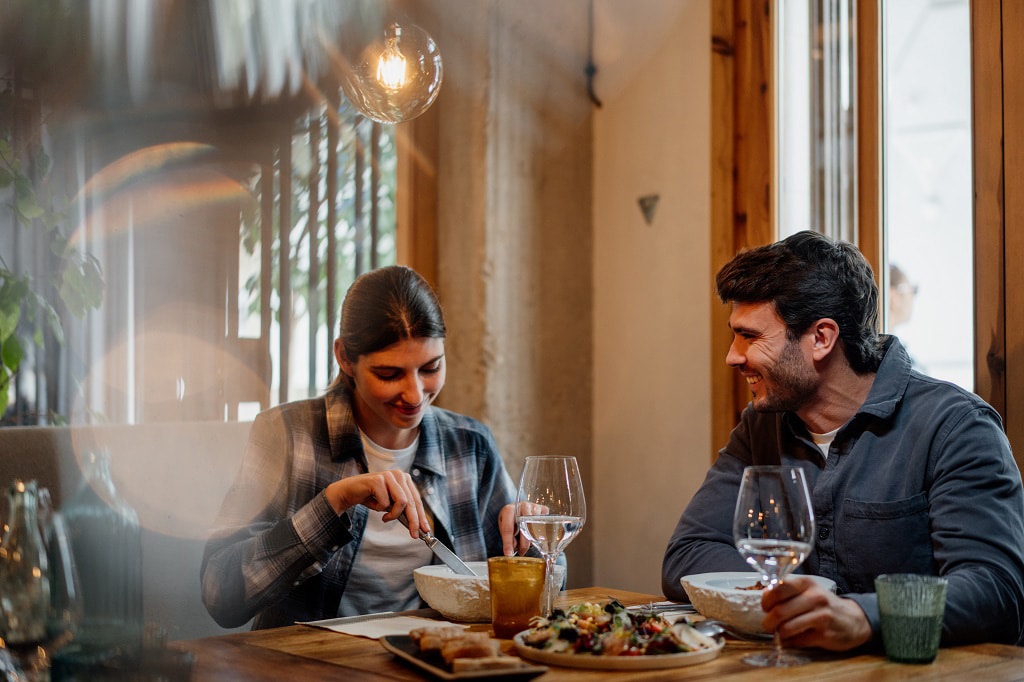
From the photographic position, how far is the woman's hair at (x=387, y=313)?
2.04 metres

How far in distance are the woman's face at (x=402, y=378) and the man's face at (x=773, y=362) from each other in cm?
56

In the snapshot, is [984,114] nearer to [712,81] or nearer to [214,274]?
[712,81]

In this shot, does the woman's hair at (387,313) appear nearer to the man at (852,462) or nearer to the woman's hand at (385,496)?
the woman's hand at (385,496)

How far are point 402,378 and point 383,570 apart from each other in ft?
1.23

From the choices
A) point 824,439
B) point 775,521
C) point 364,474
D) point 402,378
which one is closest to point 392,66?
point 402,378

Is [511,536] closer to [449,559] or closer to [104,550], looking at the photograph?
[449,559]

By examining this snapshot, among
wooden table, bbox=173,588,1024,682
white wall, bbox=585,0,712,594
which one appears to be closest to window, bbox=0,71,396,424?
white wall, bbox=585,0,712,594

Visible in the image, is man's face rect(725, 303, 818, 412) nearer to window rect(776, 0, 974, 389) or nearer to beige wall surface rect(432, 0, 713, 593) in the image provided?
window rect(776, 0, 974, 389)

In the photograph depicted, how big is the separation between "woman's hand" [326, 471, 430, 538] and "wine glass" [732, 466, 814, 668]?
1.95 ft

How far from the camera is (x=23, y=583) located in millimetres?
1125

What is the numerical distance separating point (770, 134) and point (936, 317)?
0.71 meters

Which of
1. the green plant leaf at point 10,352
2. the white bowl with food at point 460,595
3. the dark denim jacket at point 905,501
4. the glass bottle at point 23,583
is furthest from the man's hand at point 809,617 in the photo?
the green plant leaf at point 10,352

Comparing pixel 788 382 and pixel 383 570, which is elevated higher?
pixel 788 382

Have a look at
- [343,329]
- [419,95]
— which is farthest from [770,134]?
[343,329]
